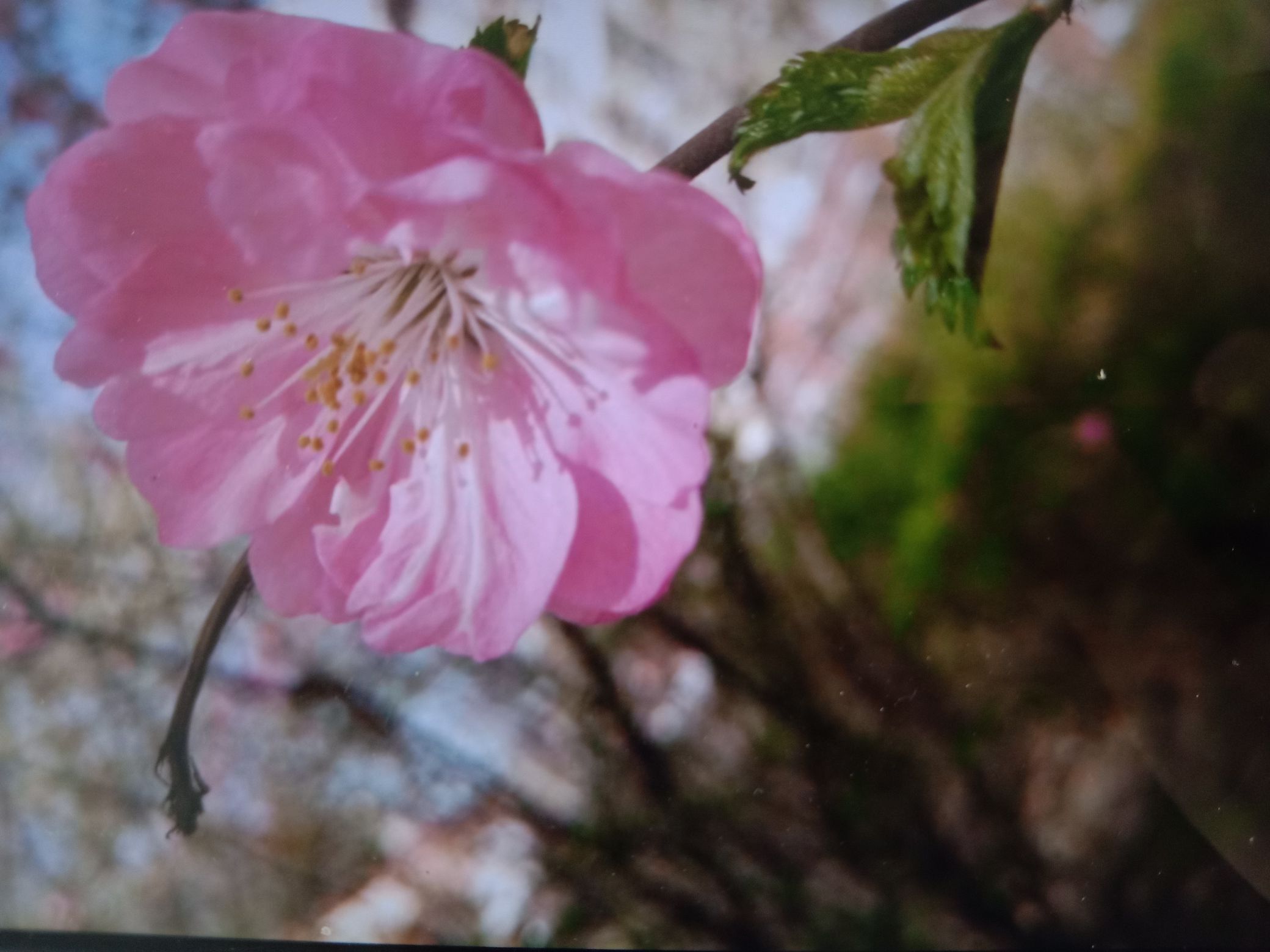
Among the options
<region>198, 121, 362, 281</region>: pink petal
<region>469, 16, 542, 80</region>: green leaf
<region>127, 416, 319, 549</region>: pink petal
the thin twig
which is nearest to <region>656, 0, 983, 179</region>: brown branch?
<region>469, 16, 542, 80</region>: green leaf

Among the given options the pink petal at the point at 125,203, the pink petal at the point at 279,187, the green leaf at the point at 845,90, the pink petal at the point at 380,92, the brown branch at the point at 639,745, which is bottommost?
the brown branch at the point at 639,745

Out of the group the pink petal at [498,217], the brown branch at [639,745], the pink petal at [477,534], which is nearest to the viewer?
the pink petal at [498,217]

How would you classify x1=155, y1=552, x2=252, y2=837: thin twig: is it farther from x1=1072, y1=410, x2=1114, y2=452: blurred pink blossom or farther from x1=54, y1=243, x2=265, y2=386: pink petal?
x1=1072, y1=410, x2=1114, y2=452: blurred pink blossom

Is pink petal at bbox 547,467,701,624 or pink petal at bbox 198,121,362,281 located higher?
pink petal at bbox 198,121,362,281

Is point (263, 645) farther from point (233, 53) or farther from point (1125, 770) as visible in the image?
point (1125, 770)

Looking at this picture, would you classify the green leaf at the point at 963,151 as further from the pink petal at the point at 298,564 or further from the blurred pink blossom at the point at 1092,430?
the pink petal at the point at 298,564

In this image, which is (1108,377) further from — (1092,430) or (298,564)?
(298,564)

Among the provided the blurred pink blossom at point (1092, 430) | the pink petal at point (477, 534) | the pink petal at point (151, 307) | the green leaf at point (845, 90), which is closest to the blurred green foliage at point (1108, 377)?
the blurred pink blossom at point (1092, 430)
